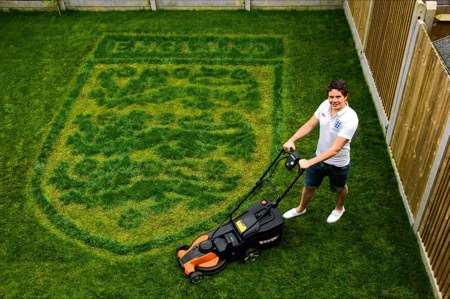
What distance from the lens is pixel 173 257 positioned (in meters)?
5.57

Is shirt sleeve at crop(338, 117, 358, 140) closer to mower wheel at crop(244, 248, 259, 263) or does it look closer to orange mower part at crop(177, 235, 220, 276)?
mower wheel at crop(244, 248, 259, 263)

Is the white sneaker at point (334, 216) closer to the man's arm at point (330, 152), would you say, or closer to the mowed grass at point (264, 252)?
the mowed grass at point (264, 252)

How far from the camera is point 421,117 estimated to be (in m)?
5.37

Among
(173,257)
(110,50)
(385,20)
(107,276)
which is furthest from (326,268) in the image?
(110,50)

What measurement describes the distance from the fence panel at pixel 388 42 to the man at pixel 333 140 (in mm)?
1612

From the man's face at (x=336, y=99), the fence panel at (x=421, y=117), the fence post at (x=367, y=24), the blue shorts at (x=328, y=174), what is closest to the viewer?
the man's face at (x=336, y=99)

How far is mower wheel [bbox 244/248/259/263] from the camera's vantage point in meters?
5.39

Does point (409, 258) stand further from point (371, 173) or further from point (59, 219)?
point (59, 219)

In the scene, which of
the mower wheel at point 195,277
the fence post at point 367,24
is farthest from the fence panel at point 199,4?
the mower wheel at point 195,277

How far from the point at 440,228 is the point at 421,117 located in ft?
3.94

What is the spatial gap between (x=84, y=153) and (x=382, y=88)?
163 inches

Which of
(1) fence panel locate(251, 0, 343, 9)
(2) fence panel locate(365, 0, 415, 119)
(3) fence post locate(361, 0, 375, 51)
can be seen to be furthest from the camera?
(1) fence panel locate(251, 0, 343, 9)

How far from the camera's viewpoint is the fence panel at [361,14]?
26.0ft

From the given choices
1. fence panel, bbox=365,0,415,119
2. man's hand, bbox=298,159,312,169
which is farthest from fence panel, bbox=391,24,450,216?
man's hand, bbox=298,159,312,169
